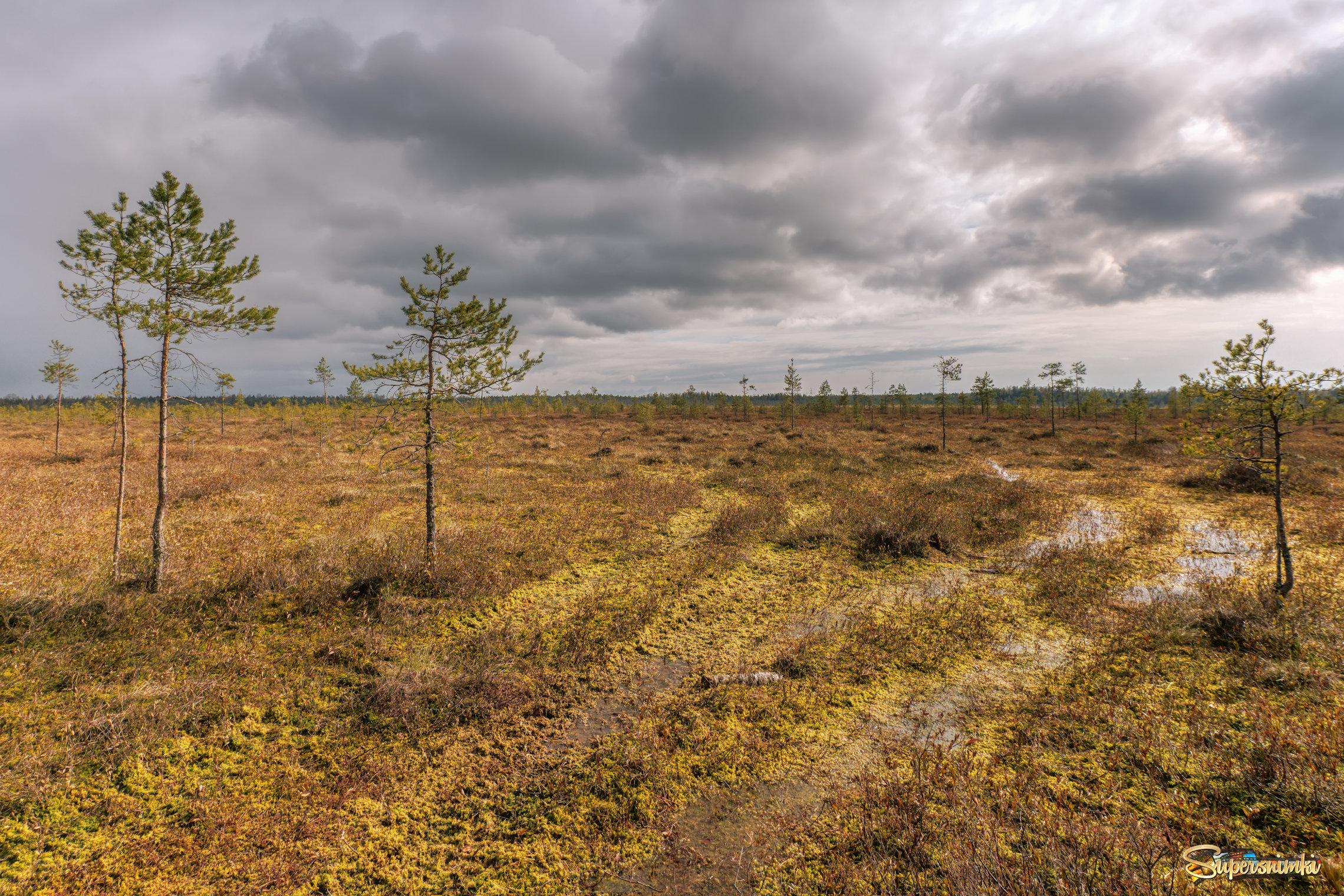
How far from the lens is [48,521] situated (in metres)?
13.6

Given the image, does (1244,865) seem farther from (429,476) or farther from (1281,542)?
(429,476)

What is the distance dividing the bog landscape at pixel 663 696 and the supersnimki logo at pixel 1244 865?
157mm

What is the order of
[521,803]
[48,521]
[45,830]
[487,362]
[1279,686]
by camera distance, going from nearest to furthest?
[45,830], [521,803], [1279,686], [487,362], [48,521]

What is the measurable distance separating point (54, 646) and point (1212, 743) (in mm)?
15872

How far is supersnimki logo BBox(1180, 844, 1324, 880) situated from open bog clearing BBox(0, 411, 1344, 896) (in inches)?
6.6

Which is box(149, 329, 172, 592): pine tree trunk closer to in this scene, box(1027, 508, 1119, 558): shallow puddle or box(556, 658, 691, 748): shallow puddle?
box(556, 658, 691, 748): shallow puddle

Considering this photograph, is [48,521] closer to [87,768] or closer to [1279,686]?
[87,768]

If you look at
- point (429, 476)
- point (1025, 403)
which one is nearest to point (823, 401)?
point (1025, 403)

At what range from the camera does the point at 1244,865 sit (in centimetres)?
396

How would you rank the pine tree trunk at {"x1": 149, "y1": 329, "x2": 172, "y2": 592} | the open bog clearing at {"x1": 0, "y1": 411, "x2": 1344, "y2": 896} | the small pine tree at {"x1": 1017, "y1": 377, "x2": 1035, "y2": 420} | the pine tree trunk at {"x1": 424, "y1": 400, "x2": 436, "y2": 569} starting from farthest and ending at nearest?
the small pine tree at {"x1": 1017, "y1": 377, "x2": 1035, "y2": 420}
the pine tree trunk at {"x1": 424, "y1": 400, "x2": 436, "y2": 569}
the pine tree trunk at {"x1": 149, "y1": 329, "x2": 172, "y2": 592}
the open bog clearing at {"x1": 0, "y1": 411, "x2": 1344, "y2": 896}

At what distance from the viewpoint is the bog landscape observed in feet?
14.2

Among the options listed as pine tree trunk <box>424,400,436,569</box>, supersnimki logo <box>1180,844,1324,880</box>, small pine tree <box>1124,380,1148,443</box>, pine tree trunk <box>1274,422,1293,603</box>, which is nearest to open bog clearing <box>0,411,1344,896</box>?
supersnimki logo <box>1180,844,1324,880</box>

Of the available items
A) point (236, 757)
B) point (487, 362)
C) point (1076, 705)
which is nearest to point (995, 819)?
point (1076, 705)

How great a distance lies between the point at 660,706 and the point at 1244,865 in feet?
18.6
